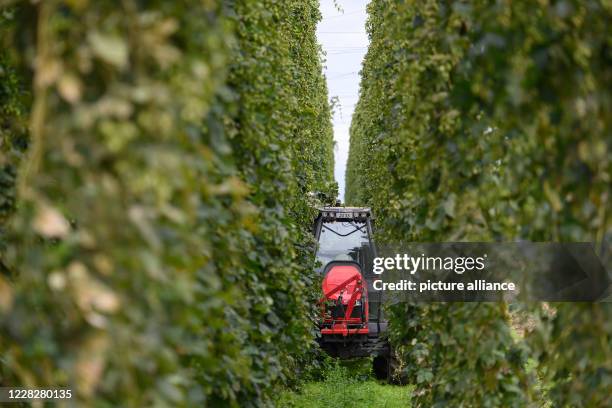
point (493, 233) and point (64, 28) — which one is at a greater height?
point (64, 28)

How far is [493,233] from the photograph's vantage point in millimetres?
2920

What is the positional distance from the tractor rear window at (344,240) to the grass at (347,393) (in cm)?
153

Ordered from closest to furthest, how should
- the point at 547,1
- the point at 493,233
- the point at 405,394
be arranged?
the point at 547,1
the point at 493,233
the point at 405,394

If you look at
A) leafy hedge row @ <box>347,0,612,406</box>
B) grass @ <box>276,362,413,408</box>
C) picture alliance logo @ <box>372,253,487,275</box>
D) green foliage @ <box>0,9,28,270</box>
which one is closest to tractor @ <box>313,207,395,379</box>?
grass @ <box>276,362,413,408</box>

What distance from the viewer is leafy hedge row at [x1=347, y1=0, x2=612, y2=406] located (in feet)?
6.47

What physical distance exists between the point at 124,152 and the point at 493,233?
1.87 m

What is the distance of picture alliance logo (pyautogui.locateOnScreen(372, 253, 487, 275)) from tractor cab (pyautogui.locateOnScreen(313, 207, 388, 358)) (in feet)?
9.12

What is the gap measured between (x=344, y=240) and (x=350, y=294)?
3.33ft

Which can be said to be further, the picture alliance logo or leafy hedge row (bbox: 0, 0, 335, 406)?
the picture alliance logo

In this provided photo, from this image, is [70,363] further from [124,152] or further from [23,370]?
[124,152]

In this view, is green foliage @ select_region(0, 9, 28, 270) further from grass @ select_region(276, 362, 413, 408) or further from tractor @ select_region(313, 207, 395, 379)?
tractor @ select_region(313, 207, 395, 379)

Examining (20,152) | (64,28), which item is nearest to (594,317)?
(64,28)

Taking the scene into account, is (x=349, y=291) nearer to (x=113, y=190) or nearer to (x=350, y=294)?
(x=350, y=294)

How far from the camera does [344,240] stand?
9734 mm
